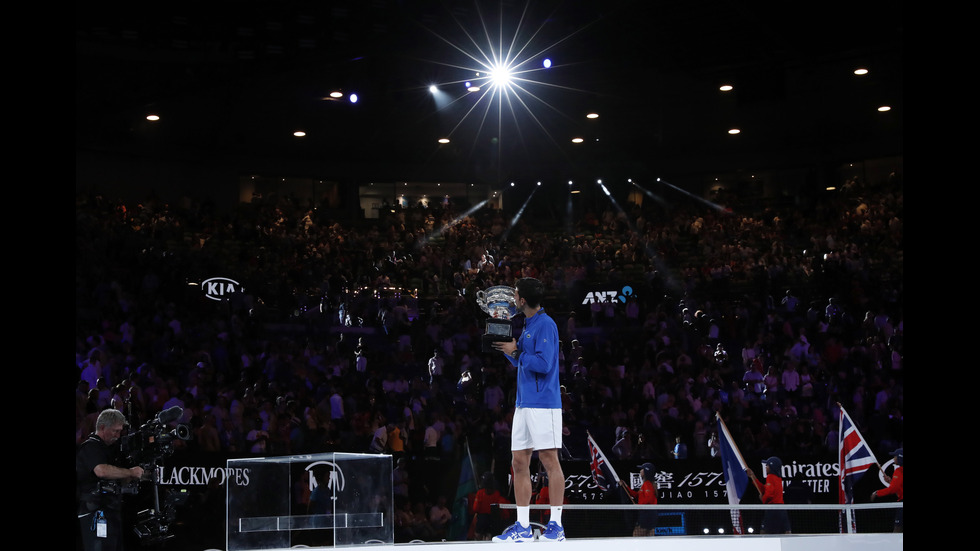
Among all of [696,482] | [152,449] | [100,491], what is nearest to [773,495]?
[696,482]

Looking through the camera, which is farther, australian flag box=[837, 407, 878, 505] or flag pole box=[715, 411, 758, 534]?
australian flag box=[837, 407, 878, 505]

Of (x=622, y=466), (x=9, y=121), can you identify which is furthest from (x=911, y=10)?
(x=622, y=466)

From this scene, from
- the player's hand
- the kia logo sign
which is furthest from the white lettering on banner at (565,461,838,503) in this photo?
the kia logo sign

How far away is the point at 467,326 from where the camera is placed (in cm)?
1608

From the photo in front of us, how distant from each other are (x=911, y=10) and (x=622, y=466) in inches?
334

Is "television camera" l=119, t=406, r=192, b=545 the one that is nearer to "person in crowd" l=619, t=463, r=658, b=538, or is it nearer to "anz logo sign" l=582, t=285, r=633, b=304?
"person in crowd" l=619, t=463, r=658, b=538

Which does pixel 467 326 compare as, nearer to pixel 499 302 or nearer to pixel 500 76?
pixel 500 76

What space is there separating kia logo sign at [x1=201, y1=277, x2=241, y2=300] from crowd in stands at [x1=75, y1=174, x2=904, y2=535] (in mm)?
233

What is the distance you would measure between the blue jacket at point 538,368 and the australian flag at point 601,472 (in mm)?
5385

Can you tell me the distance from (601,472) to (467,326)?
582cm

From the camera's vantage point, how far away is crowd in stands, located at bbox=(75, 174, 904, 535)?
12758mm

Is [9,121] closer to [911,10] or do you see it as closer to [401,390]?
[911,10]

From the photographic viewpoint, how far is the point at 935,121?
8.83ft

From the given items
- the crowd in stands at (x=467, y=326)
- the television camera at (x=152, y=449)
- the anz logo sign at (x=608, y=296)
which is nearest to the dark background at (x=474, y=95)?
the crowd in stands at (x=467, y=326)
